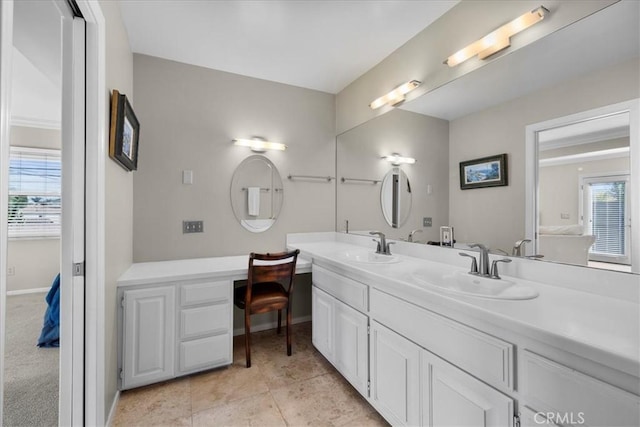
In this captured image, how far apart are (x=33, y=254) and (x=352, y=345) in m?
1.60

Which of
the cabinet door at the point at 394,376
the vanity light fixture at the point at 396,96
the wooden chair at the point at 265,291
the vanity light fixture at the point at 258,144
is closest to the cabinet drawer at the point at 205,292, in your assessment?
the wooden chair at the point at 265,291

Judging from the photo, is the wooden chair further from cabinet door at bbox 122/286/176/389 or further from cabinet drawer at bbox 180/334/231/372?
cabinet door at bbox 122/286/176/389

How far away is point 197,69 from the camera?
8.18 feet

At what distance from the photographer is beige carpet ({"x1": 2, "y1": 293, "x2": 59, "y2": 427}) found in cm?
83

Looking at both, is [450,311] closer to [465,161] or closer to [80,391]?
[465,161]

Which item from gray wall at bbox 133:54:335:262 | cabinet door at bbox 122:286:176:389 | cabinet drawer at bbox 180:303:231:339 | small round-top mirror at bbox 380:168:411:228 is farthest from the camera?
gray wall at bbox 133:54:335:262

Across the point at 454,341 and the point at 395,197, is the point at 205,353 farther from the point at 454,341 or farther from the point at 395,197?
the point at 395,197

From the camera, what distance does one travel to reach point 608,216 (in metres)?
1.11

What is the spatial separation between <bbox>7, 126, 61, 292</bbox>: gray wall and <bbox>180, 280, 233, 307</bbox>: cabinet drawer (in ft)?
2.64

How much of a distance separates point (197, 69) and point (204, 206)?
1.22 meters

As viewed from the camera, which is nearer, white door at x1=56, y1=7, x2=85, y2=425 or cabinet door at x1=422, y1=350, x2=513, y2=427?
cabinet door at x1=422, y1=350, x2=513, y2=427

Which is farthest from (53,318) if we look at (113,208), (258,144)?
(258,144)

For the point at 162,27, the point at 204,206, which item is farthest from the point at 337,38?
the point at 204,206

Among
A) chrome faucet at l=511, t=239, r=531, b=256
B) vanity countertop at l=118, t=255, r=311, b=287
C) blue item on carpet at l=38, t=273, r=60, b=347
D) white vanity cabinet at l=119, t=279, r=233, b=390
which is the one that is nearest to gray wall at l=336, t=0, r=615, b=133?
chrome faucet at l=511, t=239, r=531, b=256
